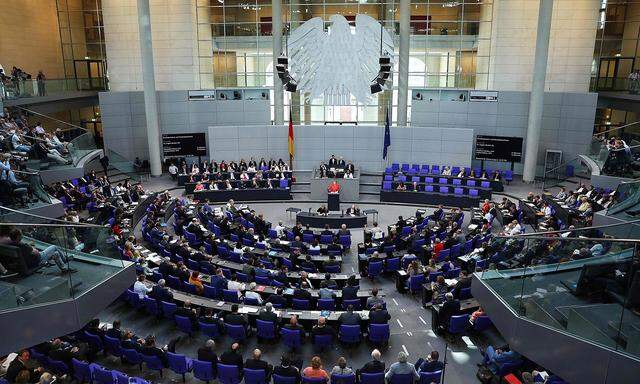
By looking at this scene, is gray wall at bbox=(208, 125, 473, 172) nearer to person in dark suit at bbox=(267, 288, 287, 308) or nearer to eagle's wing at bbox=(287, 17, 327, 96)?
eagle's wing at bbox=(287, 17, 327, 96)

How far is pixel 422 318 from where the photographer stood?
38.7 ft

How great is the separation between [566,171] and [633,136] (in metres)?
7.08

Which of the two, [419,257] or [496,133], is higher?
[496,133]

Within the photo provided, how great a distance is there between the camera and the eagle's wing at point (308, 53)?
2344 cm

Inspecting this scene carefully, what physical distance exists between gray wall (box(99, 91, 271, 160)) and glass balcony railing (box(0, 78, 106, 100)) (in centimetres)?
226

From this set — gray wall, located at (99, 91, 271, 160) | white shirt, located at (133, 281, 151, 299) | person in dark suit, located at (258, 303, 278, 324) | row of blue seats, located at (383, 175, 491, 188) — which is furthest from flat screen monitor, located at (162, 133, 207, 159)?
person in dark suit, located at (258, 303, 278, 324)

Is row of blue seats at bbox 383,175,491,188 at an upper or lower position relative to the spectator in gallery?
lower

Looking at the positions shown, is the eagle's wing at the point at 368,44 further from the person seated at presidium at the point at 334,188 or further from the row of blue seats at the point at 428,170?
the person seated at presidium at the point at 334,188

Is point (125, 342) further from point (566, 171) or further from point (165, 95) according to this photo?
point (566, 171)

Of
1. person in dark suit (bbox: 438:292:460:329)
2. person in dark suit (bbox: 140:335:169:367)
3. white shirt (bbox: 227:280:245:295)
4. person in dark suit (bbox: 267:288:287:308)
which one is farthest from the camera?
white shirt (bbox: 227:280:245:295)

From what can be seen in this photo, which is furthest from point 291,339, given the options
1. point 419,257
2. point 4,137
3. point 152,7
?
point 152,7

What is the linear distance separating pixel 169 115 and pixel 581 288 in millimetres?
24850

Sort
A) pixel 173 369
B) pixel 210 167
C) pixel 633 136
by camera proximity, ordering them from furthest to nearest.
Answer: pixel 210 167
pixel 633 136
pixel 173 369

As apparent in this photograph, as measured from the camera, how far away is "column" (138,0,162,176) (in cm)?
2448
